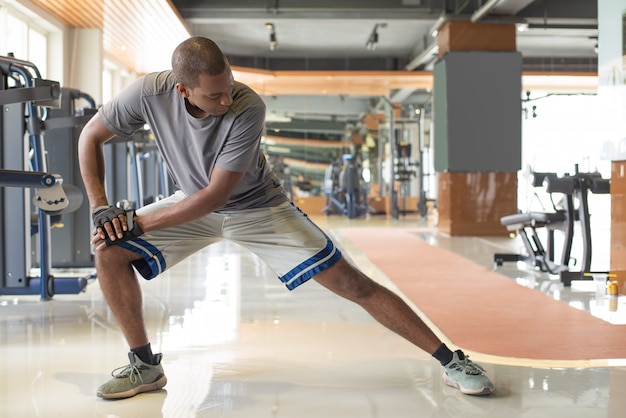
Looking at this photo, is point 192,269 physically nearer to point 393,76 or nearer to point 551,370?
point 551,370

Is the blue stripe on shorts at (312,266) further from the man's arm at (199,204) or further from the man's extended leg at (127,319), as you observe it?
the man's extended leg at (127,319)

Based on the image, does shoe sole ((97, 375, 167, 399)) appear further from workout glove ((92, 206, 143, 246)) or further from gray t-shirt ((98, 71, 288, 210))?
gray t-shirt ((98, 71, 288, 210))

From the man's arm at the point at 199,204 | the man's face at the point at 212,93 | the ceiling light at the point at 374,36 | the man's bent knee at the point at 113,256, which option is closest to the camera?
the man's face at the point at 212,93

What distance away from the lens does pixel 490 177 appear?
1059 cm

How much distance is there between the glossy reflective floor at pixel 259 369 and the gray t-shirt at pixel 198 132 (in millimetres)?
691

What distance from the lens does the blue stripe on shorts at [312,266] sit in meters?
2.72

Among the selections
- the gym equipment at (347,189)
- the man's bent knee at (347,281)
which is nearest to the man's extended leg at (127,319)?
the man's bent knee at (347,281)

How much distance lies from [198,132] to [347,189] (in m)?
13.9

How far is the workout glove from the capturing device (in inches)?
102

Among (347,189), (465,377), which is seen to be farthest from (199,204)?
(347,189)

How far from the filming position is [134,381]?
2.74 m

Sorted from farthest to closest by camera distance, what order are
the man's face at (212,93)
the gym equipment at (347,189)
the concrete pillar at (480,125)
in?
the gym equipment at (347,189) → the concrete pillar at (480,125) → the man's face at (212,93)

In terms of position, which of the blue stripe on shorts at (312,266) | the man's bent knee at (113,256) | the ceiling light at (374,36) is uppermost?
the ceiling light at (374,36)

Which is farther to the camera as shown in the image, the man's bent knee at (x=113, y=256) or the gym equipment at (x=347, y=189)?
the gym equipment at (x=347, y=189)
